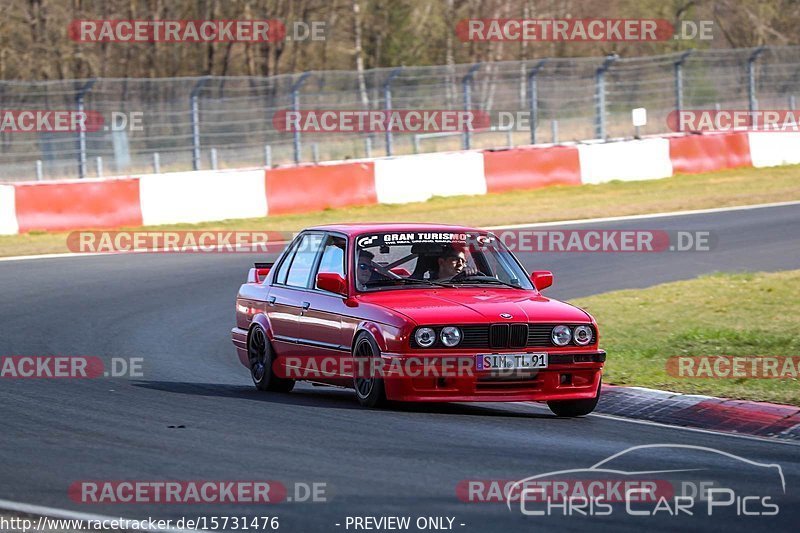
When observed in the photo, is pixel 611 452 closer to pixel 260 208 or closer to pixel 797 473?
pixel 797 473

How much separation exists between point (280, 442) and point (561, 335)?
218 centimetres

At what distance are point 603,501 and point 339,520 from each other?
121cm

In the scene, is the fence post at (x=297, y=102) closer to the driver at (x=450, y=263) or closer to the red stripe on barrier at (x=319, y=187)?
the red stripe on barrier at (x=319, y=187)

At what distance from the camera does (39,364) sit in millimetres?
11422

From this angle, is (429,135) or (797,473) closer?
(797,473)

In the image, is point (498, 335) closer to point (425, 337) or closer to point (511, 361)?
point (511, 361)

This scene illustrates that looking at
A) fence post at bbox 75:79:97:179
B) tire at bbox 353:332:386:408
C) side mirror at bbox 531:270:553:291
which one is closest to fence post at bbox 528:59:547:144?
fence post at bbox 75:79:97:179

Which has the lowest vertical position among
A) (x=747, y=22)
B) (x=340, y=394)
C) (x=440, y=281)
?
(x=340, y=394)

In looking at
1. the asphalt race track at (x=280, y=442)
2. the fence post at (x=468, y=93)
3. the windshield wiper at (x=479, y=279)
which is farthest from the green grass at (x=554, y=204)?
the windshield wiper at (x=479, y=279)

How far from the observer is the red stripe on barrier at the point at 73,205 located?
21.8 metres

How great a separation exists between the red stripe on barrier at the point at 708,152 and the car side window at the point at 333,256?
18.9 m

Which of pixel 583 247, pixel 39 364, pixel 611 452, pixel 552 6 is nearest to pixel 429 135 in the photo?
pixel 583 247

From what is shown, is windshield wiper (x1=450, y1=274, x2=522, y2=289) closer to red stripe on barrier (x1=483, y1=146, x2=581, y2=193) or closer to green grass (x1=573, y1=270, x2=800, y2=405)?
green grass (x1=573, y1=270, x2=800, y2=405)

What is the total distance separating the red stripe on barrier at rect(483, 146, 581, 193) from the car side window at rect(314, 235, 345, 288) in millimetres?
15959
